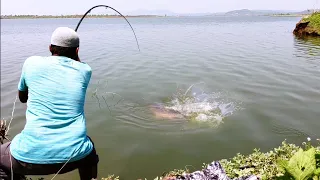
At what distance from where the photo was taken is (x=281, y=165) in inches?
137

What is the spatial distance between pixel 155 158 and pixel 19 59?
13.4m

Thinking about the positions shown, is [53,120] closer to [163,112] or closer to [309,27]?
[163,112]

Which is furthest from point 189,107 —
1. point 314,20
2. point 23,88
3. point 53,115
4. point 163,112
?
point 314,20

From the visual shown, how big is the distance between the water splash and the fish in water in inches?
3.1

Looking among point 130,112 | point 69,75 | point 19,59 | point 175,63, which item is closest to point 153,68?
point 175,63

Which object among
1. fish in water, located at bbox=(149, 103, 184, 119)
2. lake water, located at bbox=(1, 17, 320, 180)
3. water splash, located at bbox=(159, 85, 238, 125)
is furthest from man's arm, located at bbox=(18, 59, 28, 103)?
water splash, located at bbox=(159, 85, 238, 125)

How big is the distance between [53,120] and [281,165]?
2.57 meters

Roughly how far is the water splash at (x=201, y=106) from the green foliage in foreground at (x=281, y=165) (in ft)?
7.64

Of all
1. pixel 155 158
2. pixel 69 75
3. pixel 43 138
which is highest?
pixel 69 75

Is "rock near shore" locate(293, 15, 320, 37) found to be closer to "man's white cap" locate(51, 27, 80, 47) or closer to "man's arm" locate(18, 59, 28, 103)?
"man's white cap" locate(51, 27, 80, 47)

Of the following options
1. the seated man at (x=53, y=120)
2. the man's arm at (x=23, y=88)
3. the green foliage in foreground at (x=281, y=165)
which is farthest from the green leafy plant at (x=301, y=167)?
the man's arm at (x=23, y=88)

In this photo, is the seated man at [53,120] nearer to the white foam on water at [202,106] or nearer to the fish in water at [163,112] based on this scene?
the fish in water at [163,112]

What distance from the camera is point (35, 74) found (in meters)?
3.24

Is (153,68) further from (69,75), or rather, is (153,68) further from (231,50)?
(69,75)
